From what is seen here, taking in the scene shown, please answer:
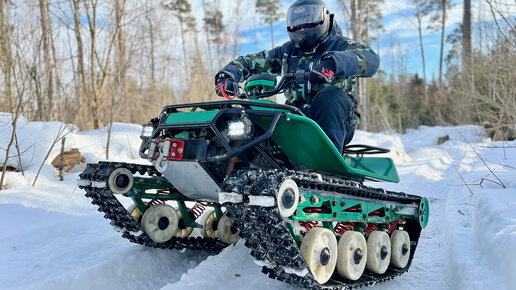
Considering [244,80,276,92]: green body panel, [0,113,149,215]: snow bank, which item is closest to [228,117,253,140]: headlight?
[244,80,276,92]: green body panel

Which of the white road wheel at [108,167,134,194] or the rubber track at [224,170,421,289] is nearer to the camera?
the rubber track at [224,170,421,289]

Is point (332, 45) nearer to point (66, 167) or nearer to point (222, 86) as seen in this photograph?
point (222, 86)

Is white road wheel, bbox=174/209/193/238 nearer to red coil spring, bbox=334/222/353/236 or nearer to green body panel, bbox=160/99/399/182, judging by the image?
green body panel, bbox=160/99/399/182

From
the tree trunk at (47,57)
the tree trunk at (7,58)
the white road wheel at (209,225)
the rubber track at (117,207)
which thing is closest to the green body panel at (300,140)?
the rubber track at (117,207)

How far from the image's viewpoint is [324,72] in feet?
9.18

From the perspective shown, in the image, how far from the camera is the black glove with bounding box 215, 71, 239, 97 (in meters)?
3.30

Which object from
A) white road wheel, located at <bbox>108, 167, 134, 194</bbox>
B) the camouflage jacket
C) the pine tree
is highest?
the pine tree

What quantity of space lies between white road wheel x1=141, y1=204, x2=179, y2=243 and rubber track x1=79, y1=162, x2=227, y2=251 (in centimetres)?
6

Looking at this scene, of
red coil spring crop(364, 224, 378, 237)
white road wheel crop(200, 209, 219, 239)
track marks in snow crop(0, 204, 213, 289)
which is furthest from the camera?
white road wheel crop(200, 209, 219, 239)

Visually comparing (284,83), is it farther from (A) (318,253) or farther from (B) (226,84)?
(A) (318,253)

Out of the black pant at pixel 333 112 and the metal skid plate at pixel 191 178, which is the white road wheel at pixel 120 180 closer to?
the metal skid plate at pixel 191 178

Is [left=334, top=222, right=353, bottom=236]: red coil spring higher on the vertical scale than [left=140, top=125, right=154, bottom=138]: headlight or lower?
lower

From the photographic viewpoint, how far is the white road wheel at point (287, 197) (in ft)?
7.11

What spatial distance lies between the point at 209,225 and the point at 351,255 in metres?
1.75
